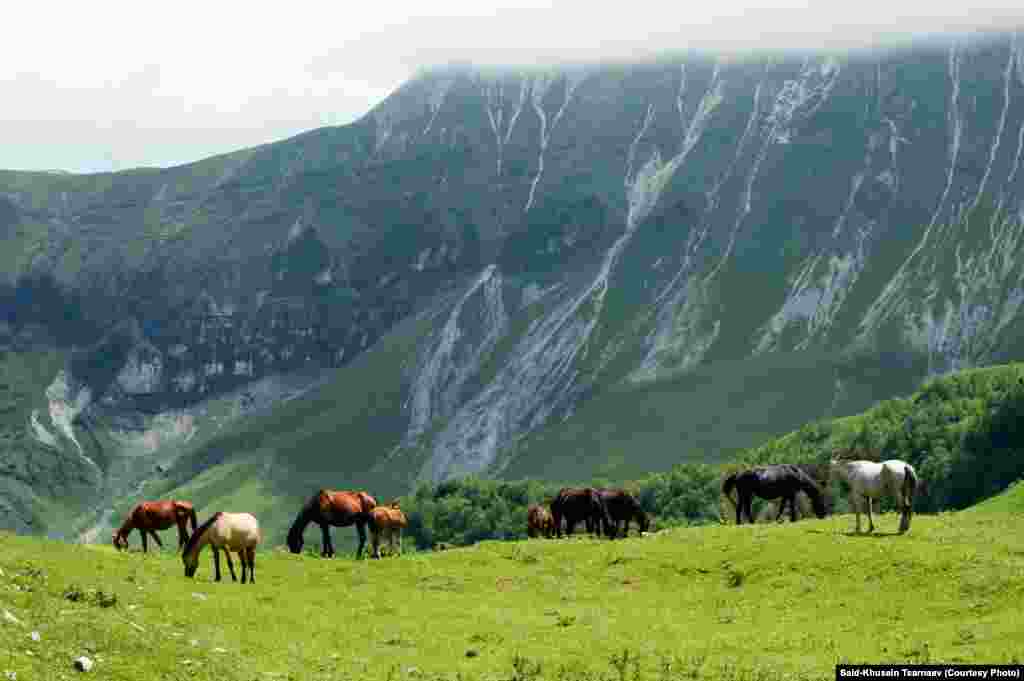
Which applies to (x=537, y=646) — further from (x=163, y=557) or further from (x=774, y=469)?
(x=774, y=469)

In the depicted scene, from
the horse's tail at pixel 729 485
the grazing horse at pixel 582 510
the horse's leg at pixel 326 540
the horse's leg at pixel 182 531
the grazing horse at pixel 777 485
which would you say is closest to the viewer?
the horse's leg at pixel 182 531

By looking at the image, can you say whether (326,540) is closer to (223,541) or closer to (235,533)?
(235,533)

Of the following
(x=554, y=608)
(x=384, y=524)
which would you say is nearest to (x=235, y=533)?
(x=554, y=608)

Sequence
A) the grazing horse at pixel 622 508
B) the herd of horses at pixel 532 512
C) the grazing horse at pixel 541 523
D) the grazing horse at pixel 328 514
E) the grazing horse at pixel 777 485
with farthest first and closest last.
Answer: the grazing horse at pixel 541 523 < the grazing horse at pixel 622 508 < the grazing horse at pixel 777 485 < the grazing horse at pixel 328 514 < the herd of horses at pixel 532 512

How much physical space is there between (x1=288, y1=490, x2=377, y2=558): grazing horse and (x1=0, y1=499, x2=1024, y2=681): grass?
4330mm

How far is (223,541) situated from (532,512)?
87.6 ft

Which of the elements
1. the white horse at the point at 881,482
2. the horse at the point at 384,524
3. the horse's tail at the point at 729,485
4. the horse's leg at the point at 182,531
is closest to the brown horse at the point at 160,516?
the horse's leg at the point at 182,531

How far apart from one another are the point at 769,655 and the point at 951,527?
62.1 feet

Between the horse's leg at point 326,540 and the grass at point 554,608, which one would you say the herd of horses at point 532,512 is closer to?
the horse's leg at point 326,540

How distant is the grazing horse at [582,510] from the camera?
228ft

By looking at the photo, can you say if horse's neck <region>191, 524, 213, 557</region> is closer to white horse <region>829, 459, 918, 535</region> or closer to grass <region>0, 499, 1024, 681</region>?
grass <region>0, 499, 1024, 681</region>

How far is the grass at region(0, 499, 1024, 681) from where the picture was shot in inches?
1444

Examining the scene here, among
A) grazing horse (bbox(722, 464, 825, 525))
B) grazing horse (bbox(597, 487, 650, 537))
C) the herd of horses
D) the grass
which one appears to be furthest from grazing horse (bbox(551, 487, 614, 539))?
the grass

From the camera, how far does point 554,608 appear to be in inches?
1911
